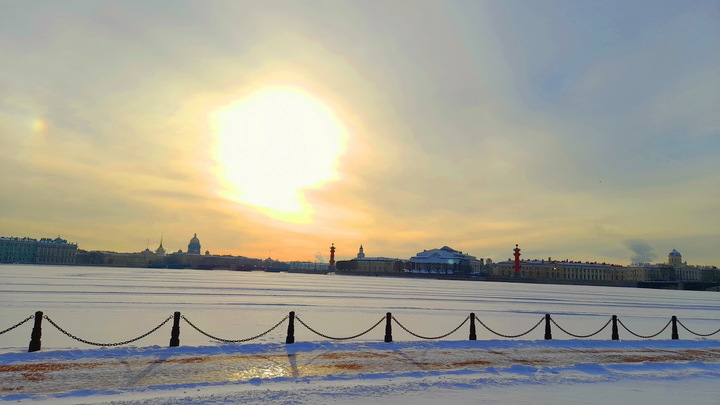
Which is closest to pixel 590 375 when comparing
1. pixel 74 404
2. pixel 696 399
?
pixel 696 399

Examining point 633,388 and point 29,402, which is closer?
point 29,402

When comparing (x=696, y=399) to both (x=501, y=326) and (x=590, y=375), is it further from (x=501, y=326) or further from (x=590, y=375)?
(x=501, y=326)

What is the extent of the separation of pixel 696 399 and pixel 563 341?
8.28 metres

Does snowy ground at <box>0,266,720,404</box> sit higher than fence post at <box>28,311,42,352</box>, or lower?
lower

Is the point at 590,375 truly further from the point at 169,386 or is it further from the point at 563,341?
the point at 169,386

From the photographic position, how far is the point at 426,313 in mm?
31000

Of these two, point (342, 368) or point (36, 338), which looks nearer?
point (342, 368)

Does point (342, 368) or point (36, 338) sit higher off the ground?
point (36, 338)

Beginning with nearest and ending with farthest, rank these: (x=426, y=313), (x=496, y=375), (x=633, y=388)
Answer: (x=633, y=388) → (x=496, y=375) → (x=426, y=313)

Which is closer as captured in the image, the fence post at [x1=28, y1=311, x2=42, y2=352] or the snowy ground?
the snowy ground

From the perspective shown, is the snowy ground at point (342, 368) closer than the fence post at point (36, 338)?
Yes

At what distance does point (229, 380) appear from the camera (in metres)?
11.8

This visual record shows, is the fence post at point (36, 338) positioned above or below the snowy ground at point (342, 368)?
above

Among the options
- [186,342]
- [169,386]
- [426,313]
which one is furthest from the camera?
[426,313]
